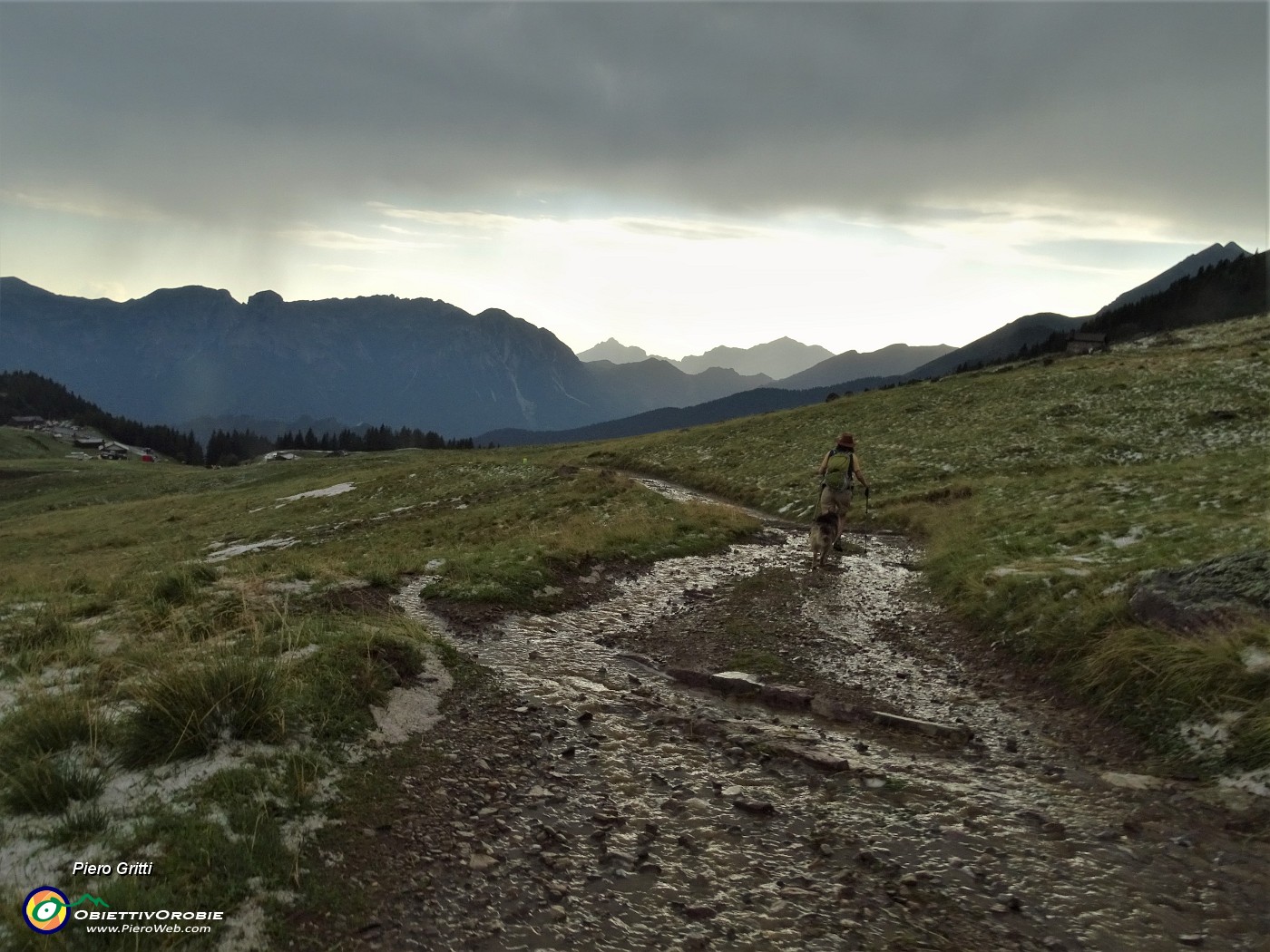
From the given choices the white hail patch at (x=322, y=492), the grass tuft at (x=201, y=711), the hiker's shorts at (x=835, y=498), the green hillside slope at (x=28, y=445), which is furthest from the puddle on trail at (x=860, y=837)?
the green hillside slope at (x=28, y=445)

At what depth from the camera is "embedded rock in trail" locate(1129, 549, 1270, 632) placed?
8344 millimetres

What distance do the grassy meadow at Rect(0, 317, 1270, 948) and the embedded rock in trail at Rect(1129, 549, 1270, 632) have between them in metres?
0.35

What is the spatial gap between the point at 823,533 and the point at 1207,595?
1014 centimetres

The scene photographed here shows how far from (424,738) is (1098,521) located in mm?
16294

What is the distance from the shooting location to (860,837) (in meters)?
6.25

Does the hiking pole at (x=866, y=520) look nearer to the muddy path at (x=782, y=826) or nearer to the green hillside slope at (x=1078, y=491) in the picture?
the green hillside slope at (x=1078, y=491)

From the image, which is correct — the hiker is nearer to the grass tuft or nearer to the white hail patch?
the grass tuft

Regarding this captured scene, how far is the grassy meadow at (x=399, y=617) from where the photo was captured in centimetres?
559

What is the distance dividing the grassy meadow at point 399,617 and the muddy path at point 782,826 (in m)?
0.87

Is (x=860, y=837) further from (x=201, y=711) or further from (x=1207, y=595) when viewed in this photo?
(x=201, y=711)

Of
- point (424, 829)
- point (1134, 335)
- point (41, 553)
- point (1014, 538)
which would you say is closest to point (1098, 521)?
point (1014, 538)

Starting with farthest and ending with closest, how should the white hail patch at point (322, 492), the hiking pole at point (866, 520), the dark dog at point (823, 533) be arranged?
the white hail patch at point (322, 492), the hiking pole at point (866, 520), the dark dog at point (823, 533)

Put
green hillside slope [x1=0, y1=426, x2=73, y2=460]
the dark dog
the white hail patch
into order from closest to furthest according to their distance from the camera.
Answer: the dark dog, the white hail patch, green hillside slope [x1=0, y1=426, x2=73, y2=460]

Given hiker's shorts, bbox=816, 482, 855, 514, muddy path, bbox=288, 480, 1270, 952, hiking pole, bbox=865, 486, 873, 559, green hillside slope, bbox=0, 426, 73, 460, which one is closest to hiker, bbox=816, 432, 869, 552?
hiker's shorts, bbox=816, 482, 855, 514
